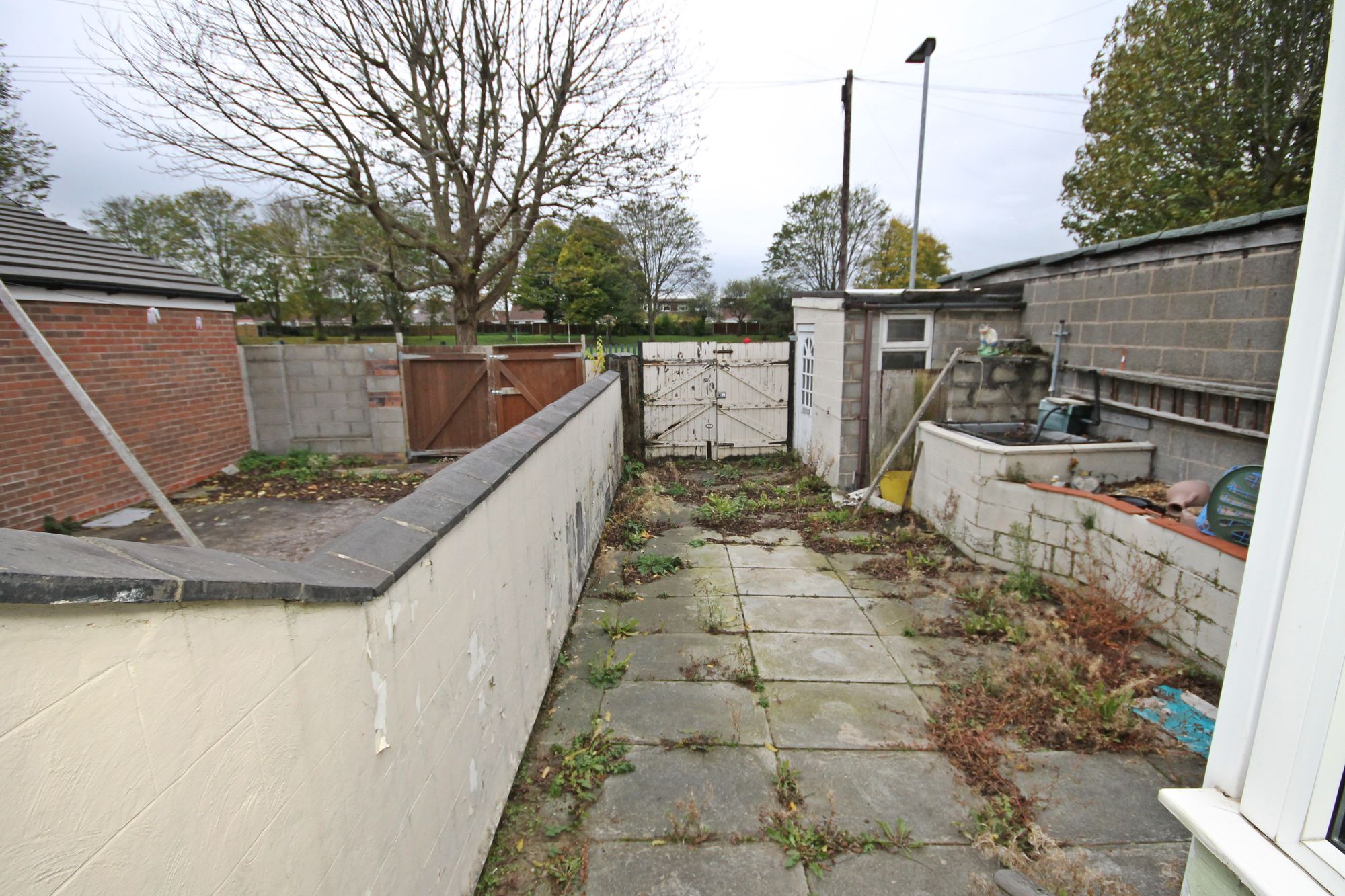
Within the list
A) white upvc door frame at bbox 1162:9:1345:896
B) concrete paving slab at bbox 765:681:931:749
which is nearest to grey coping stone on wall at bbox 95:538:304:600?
white upvc door frame at bbox 1162:9:1345:896

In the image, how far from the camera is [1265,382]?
410 centimetres

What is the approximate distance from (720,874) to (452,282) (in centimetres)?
1359

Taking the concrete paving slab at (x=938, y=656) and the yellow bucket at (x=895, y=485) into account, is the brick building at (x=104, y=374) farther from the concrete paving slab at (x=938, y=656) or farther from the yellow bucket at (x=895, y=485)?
the yellow bucket at (x=895, y=485)

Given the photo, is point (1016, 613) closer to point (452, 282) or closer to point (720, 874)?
point (720, 874)

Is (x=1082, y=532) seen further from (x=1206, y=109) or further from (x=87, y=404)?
(x=1206, y=109)

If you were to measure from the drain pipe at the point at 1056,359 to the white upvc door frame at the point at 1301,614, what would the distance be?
5.79 meters

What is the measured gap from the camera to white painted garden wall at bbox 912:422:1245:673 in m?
3.55

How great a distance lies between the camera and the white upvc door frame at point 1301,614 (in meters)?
1.09

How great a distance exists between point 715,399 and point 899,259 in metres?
24.5

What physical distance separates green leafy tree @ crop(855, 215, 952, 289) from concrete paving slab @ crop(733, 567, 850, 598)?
27.3 metres

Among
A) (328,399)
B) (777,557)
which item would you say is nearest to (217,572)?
(777,557)

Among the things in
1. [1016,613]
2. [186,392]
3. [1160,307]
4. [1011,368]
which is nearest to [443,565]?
[1016,613]

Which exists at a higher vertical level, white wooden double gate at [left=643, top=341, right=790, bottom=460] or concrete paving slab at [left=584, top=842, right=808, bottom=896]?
white wooden double gate at [left=643, top=341, right=790, bottom=460]

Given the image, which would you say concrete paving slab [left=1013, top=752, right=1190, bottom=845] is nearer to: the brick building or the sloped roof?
the brick building
